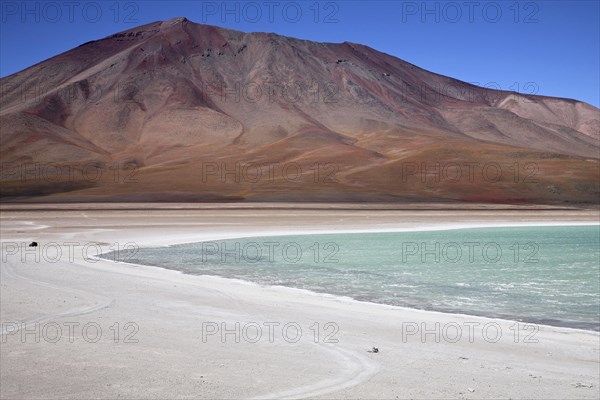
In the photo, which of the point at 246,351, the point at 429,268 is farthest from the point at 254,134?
the point at 246,351

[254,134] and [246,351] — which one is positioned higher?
[254,134]

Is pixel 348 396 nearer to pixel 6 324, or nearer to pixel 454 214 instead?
pixel 6 324

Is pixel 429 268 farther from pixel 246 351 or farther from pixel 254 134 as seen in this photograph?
pixel 254 134

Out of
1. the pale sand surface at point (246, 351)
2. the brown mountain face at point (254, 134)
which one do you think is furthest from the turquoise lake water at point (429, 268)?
the brown mountain face at point (254, 134)

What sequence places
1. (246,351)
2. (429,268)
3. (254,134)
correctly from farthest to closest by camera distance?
(254,134)
(429,268)
(246,351)

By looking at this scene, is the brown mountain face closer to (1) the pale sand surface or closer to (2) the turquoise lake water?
(2) the turquoise lake water

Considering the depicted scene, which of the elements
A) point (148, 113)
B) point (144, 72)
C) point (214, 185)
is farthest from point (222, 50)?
point (214, 185)

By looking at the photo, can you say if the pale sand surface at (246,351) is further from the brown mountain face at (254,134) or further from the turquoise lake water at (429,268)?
the brown mountain face at (254,134)
